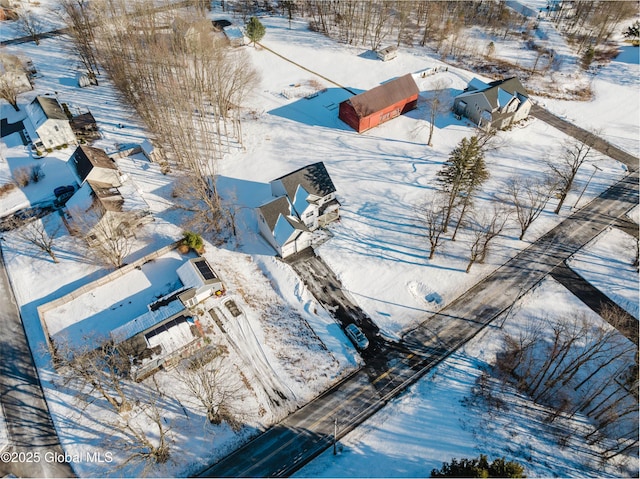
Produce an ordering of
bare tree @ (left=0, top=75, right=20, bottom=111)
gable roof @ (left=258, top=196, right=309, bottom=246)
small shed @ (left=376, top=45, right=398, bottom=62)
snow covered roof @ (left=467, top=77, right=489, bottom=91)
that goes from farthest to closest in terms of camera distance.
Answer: small shed @ (left=376, top=45, right=398, bottom=62) < snow covered roof @ (left=467, top=77, right=489, bottom=91) < bare tree @ (left=0, top=75, right=20, bottom=111) < gable roof @ (left=258, top=196, right=309, bottom=246)

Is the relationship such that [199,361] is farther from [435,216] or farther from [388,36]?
[388,36]

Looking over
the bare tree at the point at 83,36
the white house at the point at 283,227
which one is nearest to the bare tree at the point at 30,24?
the bare tree at the point at 83,36

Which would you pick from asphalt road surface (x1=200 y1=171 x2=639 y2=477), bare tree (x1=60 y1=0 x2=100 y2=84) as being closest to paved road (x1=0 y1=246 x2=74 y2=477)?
asphalt road surface (x1=200 y1=171 x2=639 y2=477)

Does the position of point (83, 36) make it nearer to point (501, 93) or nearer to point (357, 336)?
point (357, 336)

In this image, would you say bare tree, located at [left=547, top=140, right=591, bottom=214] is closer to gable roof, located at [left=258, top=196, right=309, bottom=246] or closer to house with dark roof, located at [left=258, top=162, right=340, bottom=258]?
house with dark roof, located at [left=258, top=162, right=340, bottom=258]

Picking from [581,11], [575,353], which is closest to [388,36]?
[581,11]

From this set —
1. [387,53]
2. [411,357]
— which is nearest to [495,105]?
[387,53]
